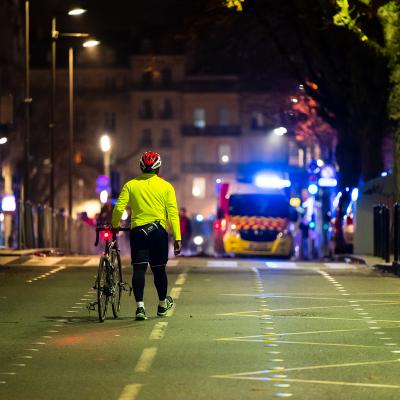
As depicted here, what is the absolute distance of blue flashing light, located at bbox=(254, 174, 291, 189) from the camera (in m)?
49.3

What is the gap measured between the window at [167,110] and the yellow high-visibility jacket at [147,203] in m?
116

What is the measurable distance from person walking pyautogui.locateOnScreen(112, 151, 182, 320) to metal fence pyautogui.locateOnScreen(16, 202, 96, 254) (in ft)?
67.9

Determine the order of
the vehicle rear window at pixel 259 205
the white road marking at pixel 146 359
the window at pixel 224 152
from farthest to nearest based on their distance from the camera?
the window at pixel 224 152, the vehicle rear window at pixel 259 205, the white road marking at pixel 146 359

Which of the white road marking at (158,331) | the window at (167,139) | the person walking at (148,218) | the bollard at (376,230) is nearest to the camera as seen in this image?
the white road marking at (158,331)

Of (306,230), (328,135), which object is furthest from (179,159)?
(306,230)

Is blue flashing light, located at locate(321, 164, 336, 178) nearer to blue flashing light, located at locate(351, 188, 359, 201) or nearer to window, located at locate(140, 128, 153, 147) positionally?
blue flashing light, located at locate(351, 188, 359, 201)

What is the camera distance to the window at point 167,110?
434ft

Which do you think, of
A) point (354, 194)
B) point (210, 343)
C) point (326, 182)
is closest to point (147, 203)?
point (210, 343)

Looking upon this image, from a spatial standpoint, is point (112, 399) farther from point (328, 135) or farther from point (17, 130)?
point (17, 130)

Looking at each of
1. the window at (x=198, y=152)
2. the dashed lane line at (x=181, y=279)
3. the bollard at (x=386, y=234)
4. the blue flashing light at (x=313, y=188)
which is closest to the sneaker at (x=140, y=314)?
the dashed lane line at (x=181, y=279)

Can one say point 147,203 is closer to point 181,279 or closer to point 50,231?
point 181,279

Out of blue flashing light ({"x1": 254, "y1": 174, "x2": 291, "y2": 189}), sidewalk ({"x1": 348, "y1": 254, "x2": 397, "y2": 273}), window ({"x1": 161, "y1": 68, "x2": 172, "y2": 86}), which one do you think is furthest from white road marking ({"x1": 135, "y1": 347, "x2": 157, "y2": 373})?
window ({"x1": 161, "y1": 68, "x2": 172, "y2": 86})

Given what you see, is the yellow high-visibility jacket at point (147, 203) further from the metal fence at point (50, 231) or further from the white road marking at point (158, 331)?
the metal fence at point (50, 231)

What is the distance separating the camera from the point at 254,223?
45031 mm
